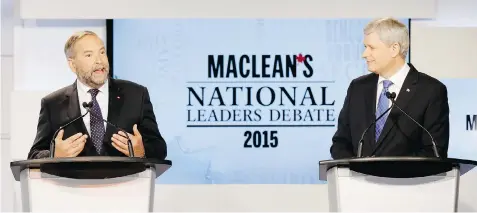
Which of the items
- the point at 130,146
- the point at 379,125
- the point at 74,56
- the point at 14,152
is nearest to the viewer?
the point at 130,146

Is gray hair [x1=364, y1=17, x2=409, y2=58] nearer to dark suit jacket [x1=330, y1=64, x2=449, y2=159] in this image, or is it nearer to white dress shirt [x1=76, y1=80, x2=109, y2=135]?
dark suit jacket [x1=330, y1=64, x2=449, y2=159]

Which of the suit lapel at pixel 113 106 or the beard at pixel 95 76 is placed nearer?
the suit lapel at pixel 113 106

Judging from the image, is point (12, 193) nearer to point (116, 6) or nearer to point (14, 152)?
point (14, 152)

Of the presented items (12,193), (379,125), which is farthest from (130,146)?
(12,193)

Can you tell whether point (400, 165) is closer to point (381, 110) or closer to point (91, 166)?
point (381, 110)

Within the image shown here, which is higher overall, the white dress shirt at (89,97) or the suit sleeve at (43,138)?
the white dress shirt at (89,97)

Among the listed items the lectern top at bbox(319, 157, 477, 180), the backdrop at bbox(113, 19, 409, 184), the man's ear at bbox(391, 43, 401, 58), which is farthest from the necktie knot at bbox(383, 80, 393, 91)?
the backdrop at bbox(113, 19, 409, 184)

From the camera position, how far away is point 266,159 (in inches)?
237

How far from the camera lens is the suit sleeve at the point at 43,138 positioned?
4.57m

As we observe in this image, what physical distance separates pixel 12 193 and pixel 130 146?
213 cm

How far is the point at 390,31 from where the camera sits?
4.88 m

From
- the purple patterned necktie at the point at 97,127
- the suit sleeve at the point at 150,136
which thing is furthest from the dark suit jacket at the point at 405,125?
the purple patterned necktie at the point at 97,127

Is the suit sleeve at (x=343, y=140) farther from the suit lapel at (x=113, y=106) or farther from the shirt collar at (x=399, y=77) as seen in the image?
the suit lapel at (x=113, y=106)

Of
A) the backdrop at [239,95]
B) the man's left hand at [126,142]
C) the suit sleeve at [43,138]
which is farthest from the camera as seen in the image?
the backdrop at [239,95]
